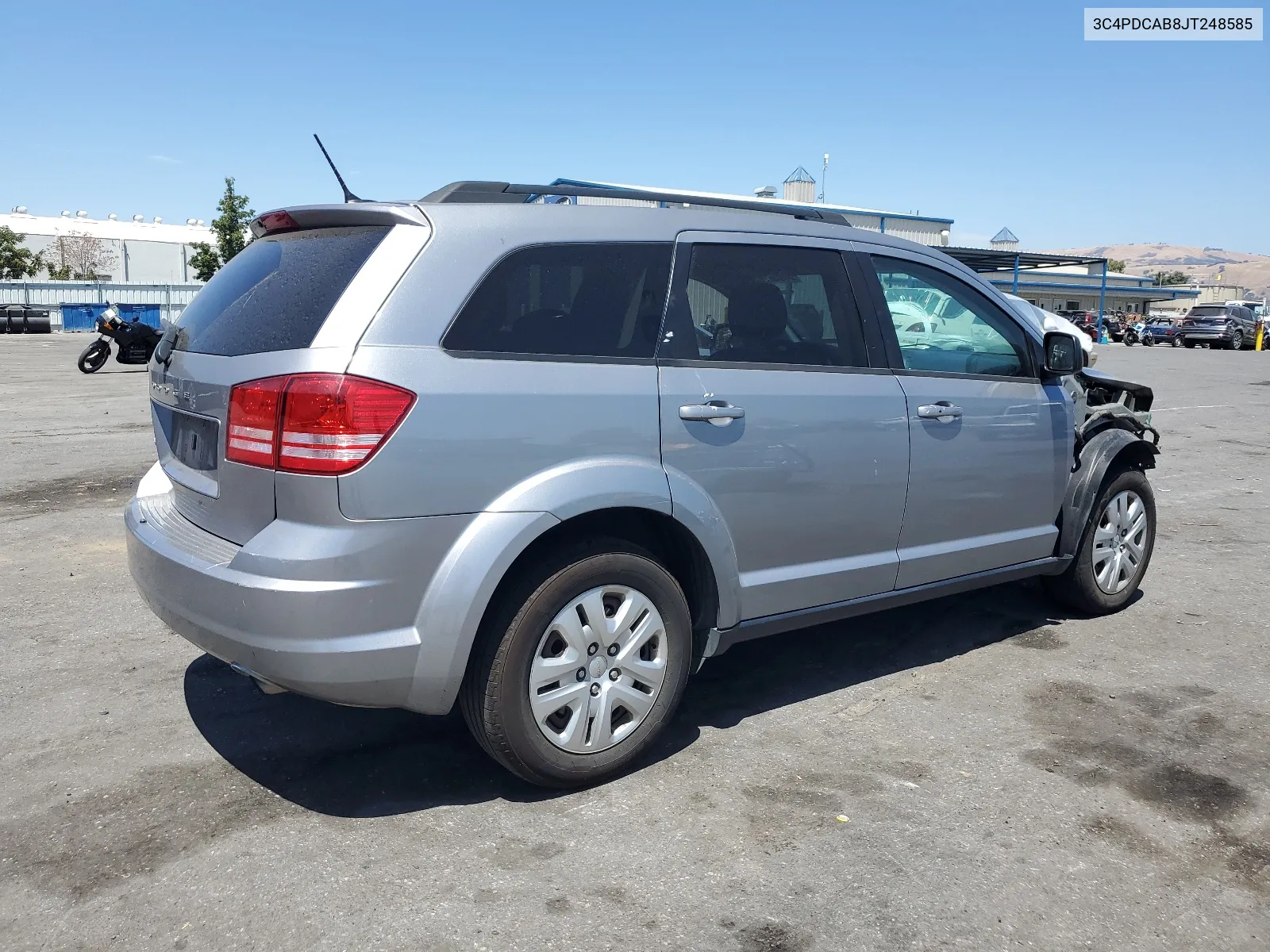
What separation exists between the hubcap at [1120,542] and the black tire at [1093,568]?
1cm

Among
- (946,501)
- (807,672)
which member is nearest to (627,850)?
(807,672)

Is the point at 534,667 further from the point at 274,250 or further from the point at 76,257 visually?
the point at 76,257

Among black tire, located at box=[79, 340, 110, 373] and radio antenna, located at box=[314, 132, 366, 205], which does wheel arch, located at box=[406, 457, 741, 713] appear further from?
black tire, located at box=[79, 340, 110, 373]

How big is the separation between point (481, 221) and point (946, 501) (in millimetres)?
2258

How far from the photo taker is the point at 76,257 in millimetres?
88312

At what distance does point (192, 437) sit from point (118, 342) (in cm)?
1837

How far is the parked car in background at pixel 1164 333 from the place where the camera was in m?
45.7

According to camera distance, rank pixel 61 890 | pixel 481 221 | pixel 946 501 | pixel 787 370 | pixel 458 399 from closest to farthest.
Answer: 1. pixel 61 890
2. pixel 458 399
3. pixel 481 221
4. pixel 787 370
5. pixel 946 501

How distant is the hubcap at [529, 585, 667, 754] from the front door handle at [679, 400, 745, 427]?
622 millimetres

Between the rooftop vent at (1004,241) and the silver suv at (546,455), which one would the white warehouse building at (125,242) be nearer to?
the rooftop vent at (1004,241)

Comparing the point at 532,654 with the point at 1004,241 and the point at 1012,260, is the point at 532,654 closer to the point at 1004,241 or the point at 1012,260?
the point at 1012,260

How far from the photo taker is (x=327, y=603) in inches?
115

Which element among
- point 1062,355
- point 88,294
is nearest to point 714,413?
point 1062,355

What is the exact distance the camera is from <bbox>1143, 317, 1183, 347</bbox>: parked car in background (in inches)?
1800
